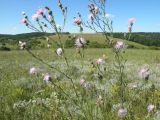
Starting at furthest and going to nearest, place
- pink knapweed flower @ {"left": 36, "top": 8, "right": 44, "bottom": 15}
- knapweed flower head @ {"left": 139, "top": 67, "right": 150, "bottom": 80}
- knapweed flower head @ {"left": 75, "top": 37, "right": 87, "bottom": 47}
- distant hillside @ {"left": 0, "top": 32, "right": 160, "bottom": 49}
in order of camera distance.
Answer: distant hillside @ {"left": 0, "top": 32, "right": 160, "bottom": 49} < pink knapweed flower @ {"left": 36, "top": 8, "right": 44, "bottom": 15} < knapweed flower head @ {"left": 75, "top": 37, "right": 87, "bottom": 47} < knapweed flower head @ {"left": 139, "top": 67, "right": 150, "bottom": 80}

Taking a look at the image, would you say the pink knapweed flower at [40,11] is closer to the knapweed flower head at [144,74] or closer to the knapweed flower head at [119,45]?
the knapweed flower head at [119,45]

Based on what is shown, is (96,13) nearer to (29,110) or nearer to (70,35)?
(70,35)

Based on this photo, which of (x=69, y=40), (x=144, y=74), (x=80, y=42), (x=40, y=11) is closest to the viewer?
(x=144, y=74)

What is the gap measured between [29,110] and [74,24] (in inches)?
110

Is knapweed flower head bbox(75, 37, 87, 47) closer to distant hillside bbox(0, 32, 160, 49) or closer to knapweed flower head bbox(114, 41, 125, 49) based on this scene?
distant hillside bbox(0, 32, 160, 49)

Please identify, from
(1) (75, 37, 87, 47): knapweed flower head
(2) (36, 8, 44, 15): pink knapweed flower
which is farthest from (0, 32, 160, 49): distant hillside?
(2) (36, 8, 44, 15): pink knapweed flower

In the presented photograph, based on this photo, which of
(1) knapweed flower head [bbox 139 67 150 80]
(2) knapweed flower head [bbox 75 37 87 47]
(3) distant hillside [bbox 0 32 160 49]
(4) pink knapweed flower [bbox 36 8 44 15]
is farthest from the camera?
(3) distant hillside [bbox 0 32 160 49]

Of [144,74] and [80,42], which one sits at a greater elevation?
[80,42]

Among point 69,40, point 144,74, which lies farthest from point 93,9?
point 144,74

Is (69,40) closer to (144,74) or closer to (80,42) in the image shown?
(80,42)

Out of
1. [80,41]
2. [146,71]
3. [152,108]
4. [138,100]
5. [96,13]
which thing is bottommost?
[138,100]

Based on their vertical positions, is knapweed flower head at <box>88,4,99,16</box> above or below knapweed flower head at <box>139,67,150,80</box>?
above

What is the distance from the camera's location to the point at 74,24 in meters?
4.57

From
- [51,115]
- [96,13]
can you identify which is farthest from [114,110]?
[96,13]
